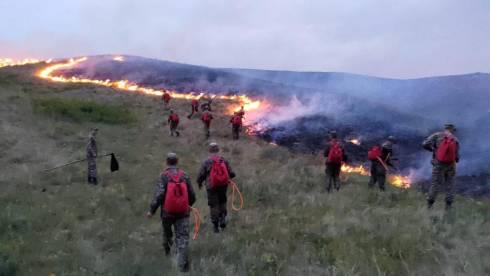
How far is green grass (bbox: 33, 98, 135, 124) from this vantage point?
102 ft

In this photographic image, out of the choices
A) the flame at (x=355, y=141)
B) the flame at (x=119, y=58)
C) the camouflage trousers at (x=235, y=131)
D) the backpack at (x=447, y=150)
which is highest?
the flame at (x=119, y=58)

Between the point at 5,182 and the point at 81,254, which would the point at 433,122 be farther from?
the point at 81,254

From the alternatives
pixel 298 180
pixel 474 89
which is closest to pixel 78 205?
pixel 298 180

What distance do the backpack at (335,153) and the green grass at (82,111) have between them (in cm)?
1938

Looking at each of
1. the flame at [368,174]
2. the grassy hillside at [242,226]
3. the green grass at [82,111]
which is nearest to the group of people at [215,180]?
the grassy hillside at [242,226]

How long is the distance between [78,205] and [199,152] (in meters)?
11.7

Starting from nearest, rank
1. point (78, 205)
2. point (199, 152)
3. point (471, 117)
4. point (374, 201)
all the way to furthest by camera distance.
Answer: point (78, 205) < point (374, 201) < point (199, 152) < point (471, 117)

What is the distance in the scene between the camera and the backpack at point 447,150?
Result: 439 inches

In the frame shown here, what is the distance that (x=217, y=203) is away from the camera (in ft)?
35.1

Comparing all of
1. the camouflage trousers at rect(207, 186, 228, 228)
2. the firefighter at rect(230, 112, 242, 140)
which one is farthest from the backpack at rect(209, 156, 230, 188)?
the firefighter at rect(230, 112, 242, 140)

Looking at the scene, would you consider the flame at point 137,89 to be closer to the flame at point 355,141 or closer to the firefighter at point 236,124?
the firefighter at point 236,124

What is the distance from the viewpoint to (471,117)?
30.1m

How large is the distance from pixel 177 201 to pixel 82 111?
2645 cm

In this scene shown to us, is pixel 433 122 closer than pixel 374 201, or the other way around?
pixel 374 201
